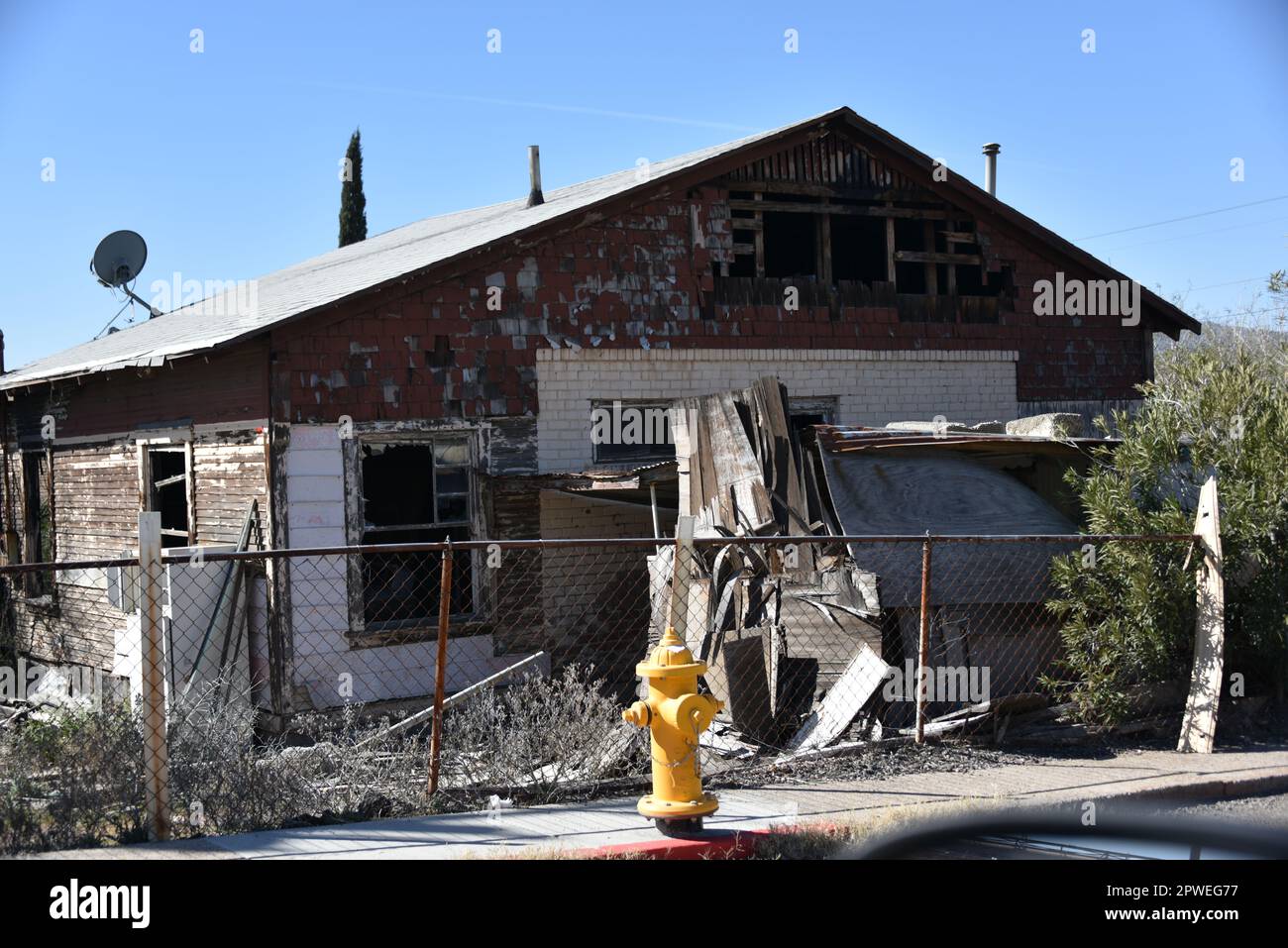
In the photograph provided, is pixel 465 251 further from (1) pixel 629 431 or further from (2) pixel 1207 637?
(2) pixel 1207 637

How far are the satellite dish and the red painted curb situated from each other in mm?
15655

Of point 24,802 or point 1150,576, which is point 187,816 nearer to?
point 24,802

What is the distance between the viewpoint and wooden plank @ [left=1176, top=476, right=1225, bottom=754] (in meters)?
9.13

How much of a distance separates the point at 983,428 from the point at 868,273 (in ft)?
13.9

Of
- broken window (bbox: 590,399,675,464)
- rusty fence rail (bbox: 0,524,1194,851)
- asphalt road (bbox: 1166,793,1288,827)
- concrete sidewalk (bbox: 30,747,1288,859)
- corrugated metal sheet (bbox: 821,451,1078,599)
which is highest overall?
broken window (bbox: 590,399,675,464)

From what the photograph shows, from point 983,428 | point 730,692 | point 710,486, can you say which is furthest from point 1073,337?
point 730,692

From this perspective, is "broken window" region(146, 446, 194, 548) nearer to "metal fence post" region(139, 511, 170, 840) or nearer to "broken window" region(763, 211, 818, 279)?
"metal fence post" region(139, 511, 170, 840)

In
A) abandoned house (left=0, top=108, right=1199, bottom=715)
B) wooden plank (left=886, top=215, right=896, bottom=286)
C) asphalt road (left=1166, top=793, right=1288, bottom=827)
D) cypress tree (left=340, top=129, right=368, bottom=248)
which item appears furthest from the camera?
cypress tree (left=340, top=129, right=368, bottom=248)

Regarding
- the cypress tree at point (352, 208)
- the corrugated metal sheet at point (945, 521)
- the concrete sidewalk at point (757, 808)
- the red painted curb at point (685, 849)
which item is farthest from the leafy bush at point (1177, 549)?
the cypress tree at point (352, 208)

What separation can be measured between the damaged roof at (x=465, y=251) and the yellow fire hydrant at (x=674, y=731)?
21.1 feet

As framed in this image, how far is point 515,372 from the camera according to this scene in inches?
512

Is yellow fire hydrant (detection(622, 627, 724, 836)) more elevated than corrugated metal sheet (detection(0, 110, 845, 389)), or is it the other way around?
corrugated metal sheet (detection(0, 110, 845, 389))

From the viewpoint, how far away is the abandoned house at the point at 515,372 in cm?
1189

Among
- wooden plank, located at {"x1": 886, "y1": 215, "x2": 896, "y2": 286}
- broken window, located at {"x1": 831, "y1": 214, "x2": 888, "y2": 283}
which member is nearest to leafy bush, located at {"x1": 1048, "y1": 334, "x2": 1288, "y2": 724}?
wooden plank, located at {"x1": 886, "y1": 215, "x2": 896, "y2": 286}
